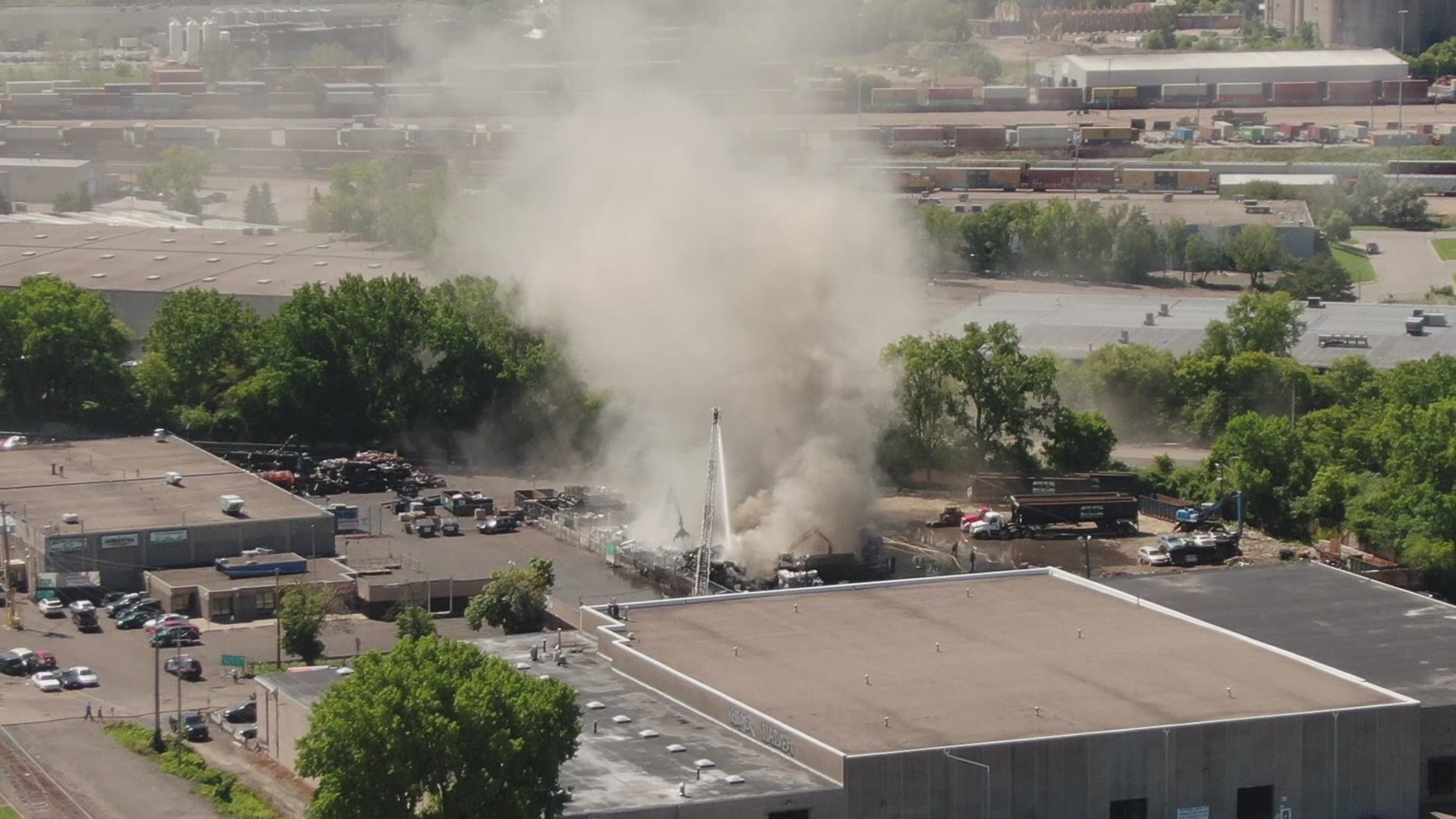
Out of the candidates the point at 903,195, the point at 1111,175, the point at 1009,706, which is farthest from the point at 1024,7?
the point at 1009,706

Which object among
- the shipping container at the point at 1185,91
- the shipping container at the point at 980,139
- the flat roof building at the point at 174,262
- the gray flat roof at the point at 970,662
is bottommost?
the gray flat roof at the point at 970,662

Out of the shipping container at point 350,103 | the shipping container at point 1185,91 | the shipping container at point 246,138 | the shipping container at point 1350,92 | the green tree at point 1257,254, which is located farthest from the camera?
the shipping container at point 1185,91

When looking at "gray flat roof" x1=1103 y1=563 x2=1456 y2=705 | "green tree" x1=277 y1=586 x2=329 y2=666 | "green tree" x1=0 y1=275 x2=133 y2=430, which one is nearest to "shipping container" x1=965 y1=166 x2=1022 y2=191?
"green tree" x1=0 y1=275 x2=133 y2=430

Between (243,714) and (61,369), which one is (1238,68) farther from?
(243,714)

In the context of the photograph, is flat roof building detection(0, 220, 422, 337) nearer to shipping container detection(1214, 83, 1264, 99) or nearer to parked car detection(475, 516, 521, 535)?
parked car detection(475, 516, 521, 535)

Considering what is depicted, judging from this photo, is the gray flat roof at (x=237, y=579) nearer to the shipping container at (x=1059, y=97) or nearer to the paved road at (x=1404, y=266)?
the paved road at (x=1404, y=266)

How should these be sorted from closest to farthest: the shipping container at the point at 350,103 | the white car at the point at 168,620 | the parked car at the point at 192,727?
the parked car at the point at 192,727
the white car at the point at 168,620
the shipping container at the point at 350,103

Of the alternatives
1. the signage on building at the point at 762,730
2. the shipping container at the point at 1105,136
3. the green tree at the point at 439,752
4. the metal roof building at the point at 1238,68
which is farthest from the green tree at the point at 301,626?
the metal roof building at the point at 1238,68

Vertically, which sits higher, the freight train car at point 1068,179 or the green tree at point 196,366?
the freight train car at point 1068,179
